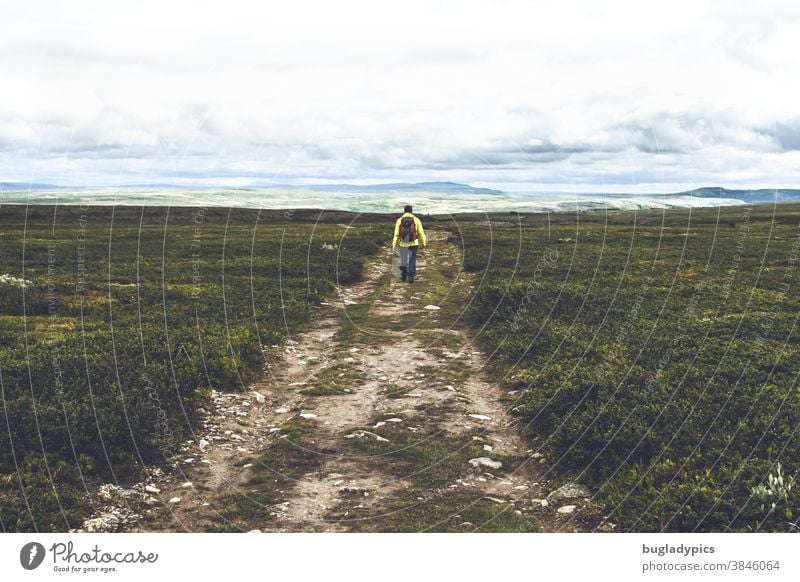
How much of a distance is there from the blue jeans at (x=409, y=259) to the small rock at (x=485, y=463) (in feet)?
60.1

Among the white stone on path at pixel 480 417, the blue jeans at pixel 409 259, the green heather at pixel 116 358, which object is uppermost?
the blue jeans at pixel 409 259

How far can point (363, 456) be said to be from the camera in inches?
384

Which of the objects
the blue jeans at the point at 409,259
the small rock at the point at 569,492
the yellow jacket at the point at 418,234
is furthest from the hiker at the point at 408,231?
the small rock at the point at 569,492

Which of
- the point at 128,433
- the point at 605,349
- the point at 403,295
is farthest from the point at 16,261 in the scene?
the point at 605,349

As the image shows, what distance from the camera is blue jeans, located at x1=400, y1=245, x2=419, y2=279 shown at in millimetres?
27875

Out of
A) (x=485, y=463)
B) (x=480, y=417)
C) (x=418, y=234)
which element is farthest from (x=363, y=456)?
(x=418, y=234)

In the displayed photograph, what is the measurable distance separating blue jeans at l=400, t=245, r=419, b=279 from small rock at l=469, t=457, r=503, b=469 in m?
18.3

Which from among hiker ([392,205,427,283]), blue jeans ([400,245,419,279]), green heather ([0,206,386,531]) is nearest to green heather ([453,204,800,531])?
hiker ([392,205,427,283])

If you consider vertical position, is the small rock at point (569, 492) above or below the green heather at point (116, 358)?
below

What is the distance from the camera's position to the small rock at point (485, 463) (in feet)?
31.2

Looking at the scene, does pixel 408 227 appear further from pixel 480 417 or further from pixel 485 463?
pixel 485 463

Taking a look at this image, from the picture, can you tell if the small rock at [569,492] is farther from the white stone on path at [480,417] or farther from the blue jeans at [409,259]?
the blue jeans at [409,259]

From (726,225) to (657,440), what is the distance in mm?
88105
